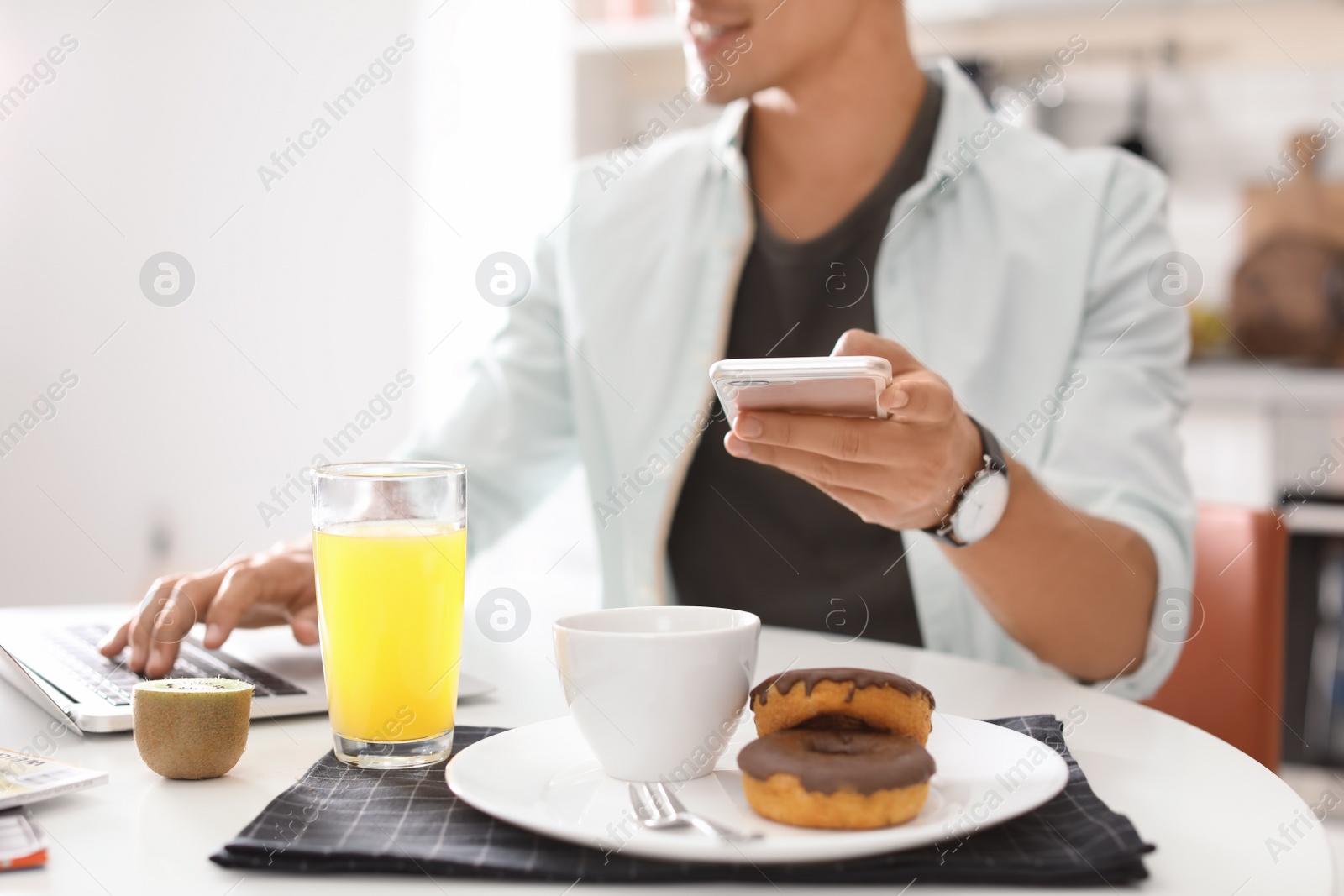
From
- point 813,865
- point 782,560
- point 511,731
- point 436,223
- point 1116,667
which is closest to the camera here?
point 813,865

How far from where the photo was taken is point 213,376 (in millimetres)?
2330

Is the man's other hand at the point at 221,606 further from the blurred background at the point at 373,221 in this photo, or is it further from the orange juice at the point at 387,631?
the blurred background at the point at 373,221

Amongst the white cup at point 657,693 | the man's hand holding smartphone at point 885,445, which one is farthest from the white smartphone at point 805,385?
the white cup at point 657,693

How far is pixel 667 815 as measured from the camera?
Result: 497mm

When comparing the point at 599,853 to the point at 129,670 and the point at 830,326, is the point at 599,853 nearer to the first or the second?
the point at 129,670

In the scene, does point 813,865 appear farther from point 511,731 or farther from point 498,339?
point 498,339

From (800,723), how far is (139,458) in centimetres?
197

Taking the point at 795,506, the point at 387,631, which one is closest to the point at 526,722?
the point at 387,631

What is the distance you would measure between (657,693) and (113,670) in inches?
18.4

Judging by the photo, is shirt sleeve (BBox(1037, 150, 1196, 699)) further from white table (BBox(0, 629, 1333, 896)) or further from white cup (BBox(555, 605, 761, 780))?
white cup (BBox(555, 605, 761, 780))

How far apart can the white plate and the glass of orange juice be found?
5cm

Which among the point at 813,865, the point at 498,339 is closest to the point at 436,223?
the point at 498,339

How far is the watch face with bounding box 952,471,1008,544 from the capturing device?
0.87m

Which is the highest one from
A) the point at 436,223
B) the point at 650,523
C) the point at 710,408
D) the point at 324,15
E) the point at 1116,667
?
the point at 324,15
